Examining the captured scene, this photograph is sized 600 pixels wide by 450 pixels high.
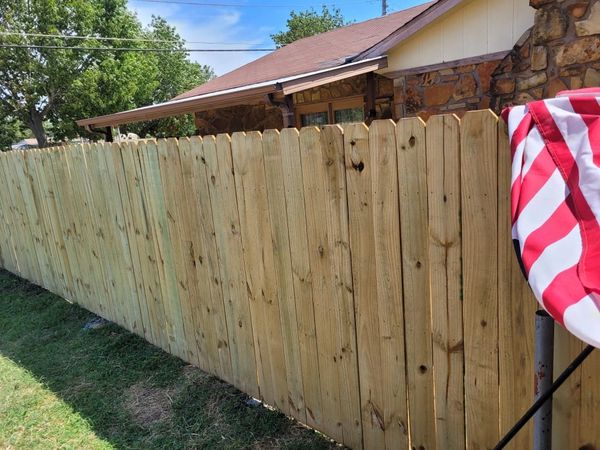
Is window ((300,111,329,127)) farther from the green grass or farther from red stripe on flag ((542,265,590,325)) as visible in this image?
red stripe on flag ((542,265,590,325))

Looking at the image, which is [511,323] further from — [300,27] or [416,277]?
[300,27]

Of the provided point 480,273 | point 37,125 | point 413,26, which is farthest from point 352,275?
point 37,125

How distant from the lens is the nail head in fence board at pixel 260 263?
8.08 feet

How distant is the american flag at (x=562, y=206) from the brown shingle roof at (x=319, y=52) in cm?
669

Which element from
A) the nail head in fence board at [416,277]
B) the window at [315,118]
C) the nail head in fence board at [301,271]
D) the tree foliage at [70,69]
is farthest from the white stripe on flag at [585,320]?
the tree foliage at [70,69]

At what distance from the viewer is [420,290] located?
6.15ft

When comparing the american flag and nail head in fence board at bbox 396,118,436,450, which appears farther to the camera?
nail head in fence board at bbox 396,118,436,450

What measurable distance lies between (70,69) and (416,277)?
2453cm

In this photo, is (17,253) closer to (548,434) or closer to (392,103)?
(392,103)

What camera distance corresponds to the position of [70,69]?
869 inches

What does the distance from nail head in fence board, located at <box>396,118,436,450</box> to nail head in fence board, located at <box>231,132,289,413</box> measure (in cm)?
84

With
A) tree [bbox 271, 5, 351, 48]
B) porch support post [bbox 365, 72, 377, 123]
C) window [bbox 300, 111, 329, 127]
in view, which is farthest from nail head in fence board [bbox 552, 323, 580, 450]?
tree [bbox 271, 5, 351, 48]

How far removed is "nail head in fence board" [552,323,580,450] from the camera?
149 cm

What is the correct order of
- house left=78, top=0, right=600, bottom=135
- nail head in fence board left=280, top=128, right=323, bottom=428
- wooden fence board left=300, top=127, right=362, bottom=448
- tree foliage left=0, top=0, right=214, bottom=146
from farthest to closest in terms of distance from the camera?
1. tree foliage left=0, top=0, right=214, bottom=146
2. house left=78, top=0, right=600, bottom=135
3. nail head in fence board left=280, top=128, right=323, bottom=428
4. wooden fence board left=300, top=127, right=362, bottom=448
